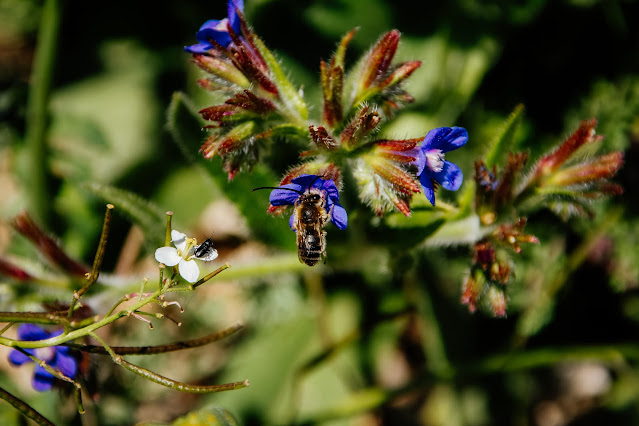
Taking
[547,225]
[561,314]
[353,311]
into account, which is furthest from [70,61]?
[561,314]

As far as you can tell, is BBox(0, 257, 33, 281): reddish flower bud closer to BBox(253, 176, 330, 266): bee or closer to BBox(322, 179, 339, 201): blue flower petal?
BBox(253, 176, 330, 266): bee

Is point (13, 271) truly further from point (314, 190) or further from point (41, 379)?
point (314, 190)

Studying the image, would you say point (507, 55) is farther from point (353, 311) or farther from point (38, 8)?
point (38, 8)

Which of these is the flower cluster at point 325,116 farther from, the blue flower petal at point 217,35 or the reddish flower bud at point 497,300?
the reddish flower bud at point 497,300

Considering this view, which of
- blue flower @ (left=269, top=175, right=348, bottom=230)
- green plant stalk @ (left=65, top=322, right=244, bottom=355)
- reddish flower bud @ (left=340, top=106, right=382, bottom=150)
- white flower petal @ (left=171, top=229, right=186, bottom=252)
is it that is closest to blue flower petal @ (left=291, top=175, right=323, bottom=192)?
blue flower @ (left=269, top=175, right=348, bottom=230)

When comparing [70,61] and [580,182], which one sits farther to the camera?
[70,61]

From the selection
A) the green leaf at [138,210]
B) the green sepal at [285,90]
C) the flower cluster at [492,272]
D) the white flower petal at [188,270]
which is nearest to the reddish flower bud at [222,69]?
the green sepal at [285,90]
